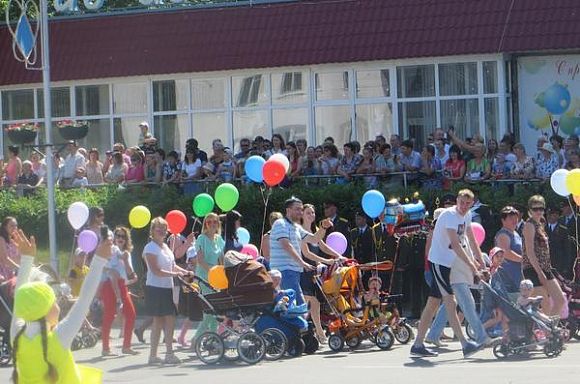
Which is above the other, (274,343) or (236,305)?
(236,305)

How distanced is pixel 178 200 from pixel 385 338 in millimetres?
8284

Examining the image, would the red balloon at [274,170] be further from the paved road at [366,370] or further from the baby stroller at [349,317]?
the paved road at [366,370]

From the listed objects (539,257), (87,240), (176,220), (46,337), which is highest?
(176,220)

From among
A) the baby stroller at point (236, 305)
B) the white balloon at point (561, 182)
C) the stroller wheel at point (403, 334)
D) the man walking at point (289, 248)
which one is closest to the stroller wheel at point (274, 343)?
the baby stroller at point (236, 305)

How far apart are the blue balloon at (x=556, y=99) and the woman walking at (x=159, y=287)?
12360 mm

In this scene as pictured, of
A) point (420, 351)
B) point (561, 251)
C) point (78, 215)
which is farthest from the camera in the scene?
point (78, 215)

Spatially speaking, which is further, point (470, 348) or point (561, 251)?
point (561, 251)

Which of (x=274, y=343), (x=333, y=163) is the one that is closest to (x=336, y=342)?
(x=274, y=343)

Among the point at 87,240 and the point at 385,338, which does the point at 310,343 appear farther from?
the point at 87,240

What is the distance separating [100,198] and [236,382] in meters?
11.7

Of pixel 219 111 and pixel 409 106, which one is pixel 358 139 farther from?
pixel 219 111

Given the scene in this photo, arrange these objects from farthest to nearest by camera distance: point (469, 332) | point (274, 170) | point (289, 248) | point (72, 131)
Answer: point (72, 131), point (274, 170), point (469, 332), point (289, 248)

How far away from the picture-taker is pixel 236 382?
44.8 ft

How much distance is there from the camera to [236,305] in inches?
617
